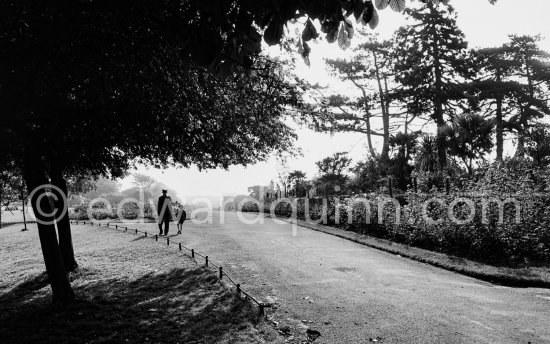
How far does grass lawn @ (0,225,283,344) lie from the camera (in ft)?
18.6

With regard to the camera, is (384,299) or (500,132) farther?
(500,132)

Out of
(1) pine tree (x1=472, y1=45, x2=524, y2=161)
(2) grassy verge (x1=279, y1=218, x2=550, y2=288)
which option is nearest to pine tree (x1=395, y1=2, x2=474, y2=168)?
(1) pine tree (x1=472, y1=45, x2=524, y2=161)

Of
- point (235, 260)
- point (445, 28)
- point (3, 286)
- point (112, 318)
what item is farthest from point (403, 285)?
point (445, 28)

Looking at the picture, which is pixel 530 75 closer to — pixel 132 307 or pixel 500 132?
pixel 500 132

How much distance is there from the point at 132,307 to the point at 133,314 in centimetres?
41

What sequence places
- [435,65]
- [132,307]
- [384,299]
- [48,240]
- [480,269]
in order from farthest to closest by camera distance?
[435,65]
[480,269]
[384,299]
[48,240]
[132,307]

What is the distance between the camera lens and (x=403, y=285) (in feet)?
27.8

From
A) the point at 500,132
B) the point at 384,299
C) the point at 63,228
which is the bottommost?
the point at 384,299

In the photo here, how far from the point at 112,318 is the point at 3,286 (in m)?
4.92

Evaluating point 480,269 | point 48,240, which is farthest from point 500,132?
point 48,240

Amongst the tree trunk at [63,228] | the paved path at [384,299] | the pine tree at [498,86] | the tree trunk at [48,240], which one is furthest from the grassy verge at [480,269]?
the pine tree at [498,86]

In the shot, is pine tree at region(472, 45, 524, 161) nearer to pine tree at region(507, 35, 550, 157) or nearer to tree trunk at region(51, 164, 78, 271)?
pine tree at region(507, 35, 550, 157)

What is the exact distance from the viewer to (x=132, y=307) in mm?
7098

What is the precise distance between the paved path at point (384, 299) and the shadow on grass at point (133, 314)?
3.04 ft
